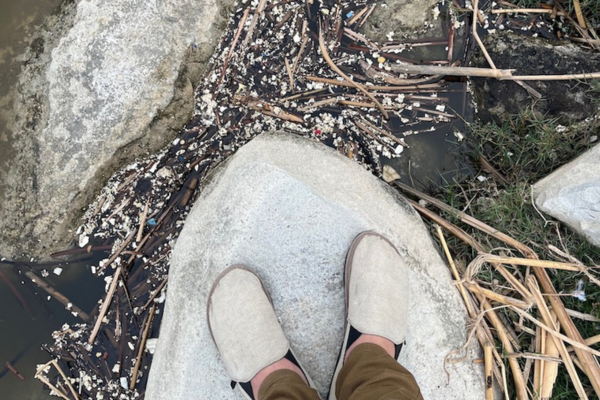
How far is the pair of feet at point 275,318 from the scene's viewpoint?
2.13 metres

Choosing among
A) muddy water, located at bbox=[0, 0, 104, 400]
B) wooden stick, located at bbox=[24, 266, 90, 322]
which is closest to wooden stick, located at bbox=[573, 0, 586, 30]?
muddy water, located at bbox=[0, 0, 104, 400]

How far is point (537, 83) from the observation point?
2.48m

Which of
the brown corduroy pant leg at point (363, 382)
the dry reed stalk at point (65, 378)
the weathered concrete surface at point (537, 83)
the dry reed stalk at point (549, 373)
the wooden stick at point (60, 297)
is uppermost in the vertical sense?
the weathered concrete surface at point (537, 83)

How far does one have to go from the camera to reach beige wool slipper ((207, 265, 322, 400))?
213 centimetres

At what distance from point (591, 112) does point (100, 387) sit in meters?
3.01

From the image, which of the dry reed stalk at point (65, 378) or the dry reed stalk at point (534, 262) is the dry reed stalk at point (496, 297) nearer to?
the dry reed stalk at point (534, 262)

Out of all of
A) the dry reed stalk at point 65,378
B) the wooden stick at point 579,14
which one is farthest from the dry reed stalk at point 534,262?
the dry reed stalk at point 65,378

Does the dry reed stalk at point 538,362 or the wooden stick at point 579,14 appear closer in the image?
the dry reed stalk at point 538,362

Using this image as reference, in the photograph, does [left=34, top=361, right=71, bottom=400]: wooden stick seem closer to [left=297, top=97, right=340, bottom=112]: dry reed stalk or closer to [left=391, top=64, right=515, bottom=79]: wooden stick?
[left=297, top=97, right=340, bottom=112]: dry reed stalk

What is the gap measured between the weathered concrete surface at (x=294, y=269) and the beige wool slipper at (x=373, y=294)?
9 cm

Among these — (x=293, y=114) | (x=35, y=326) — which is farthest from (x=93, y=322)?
(x=293, y=114)

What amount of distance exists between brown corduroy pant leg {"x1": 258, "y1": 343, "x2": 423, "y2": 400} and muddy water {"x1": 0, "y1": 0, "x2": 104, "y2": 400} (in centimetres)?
119

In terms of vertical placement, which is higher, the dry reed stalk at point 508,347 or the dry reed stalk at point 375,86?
the dry reed stalk at point 375,86

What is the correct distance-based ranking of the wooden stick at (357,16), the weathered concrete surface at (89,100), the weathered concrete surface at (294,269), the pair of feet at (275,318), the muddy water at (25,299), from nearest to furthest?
the pair of feet at (275,318) → the weathered concrete surface at (294,269) → the weathered concrete surface at (89,100) → the muddy water at (25,299) → the wooden stick at (357,16)
